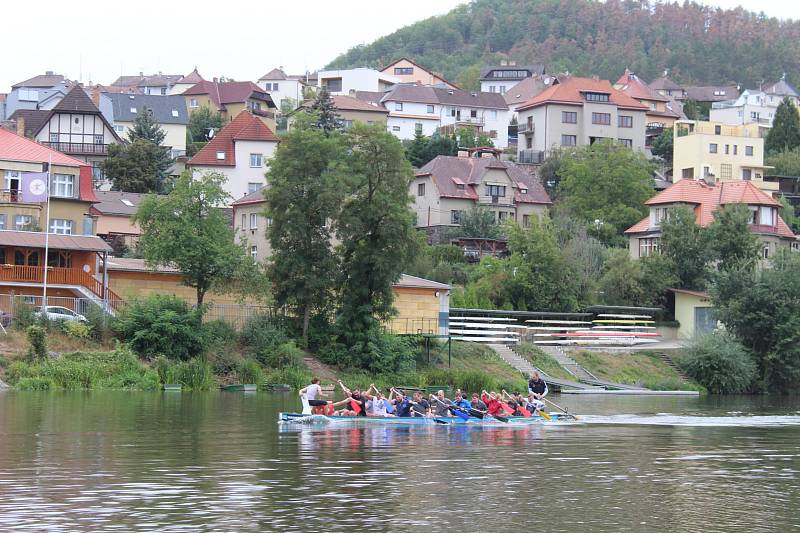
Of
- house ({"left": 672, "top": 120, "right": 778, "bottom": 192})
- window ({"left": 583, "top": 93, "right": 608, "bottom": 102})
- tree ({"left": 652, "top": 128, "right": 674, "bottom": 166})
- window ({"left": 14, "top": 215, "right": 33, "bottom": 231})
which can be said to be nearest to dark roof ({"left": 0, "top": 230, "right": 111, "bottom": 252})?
window ({"left": 14, "top": 215, "right": 33, "bottom": 231})

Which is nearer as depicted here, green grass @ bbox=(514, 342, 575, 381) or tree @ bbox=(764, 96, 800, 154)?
green grass @ bbox=(514, 342, 575, 381)

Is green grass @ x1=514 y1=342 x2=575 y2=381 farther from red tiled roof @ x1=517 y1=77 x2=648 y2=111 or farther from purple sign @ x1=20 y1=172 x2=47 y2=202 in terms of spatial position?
red tiled roof @ x1=517 y1=77 x2=648 y2=111

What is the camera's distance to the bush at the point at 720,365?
241 ft

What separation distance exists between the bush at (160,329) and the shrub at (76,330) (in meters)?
1.46

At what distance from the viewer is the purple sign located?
212ft

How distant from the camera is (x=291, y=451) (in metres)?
34.8

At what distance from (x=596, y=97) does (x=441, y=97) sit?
2533 centimetres

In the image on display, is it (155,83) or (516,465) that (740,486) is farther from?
(155,83)

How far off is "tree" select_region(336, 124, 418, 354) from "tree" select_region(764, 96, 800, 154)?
98253 millimetres

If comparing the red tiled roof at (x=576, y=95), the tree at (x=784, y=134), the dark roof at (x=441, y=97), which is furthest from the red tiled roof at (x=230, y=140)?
the tree at (x=784, y=134)

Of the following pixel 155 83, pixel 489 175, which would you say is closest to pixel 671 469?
pixel 489 175

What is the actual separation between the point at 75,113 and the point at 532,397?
74.3 meters

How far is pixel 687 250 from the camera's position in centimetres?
8850

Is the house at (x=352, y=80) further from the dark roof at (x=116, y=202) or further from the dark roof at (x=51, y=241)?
the dark roof at (x=51, y=241)
